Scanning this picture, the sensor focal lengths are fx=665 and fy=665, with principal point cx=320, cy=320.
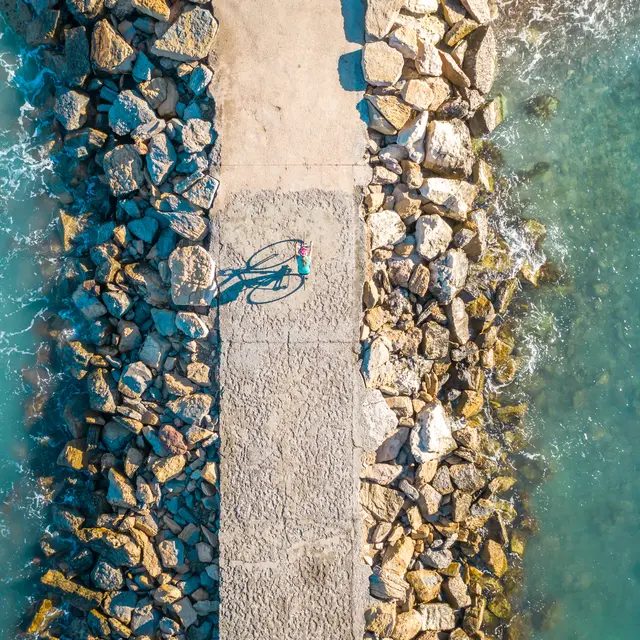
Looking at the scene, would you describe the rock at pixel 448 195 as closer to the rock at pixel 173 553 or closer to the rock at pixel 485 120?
the rock at pixel 485 120

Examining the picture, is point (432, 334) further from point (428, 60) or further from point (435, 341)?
point (428, 60)

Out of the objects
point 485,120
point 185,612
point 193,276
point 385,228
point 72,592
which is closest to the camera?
point 193,276

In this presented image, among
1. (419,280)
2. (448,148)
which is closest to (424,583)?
(419,280)

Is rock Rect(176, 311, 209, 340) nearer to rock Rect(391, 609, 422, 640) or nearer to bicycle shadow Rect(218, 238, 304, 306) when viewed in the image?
bicycle shadow Rect(218, 238, 304, 306)

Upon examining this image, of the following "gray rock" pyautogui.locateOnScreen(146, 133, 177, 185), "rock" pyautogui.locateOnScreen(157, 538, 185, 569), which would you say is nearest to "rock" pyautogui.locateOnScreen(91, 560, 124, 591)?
"rock" pyautogui.locateOnScreen(157, 538, 185, 569)

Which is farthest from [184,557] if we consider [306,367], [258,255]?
[258,255]
